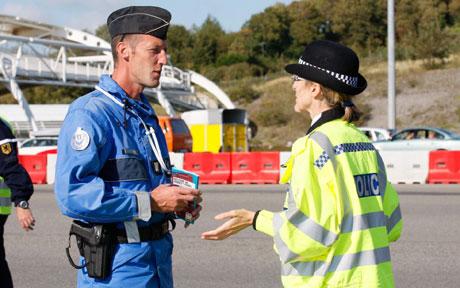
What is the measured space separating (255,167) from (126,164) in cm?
1662

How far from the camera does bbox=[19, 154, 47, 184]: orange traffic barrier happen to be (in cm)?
2075

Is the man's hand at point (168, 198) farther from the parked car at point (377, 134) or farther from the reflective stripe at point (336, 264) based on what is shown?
the parked car at point (377, 134)

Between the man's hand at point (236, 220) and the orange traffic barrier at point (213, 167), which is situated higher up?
the man's hand at point (236, 220)

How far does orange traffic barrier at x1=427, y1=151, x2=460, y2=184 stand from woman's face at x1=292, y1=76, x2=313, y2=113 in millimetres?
16268

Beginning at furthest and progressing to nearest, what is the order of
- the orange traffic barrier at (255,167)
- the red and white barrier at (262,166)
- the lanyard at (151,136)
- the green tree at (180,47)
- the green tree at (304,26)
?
the green tree at (180,47) < the green tree at (304,26) < the orange traffic barrier at (255,167) < the red and white barrier at (262,166) < the lanyard at (151,136)

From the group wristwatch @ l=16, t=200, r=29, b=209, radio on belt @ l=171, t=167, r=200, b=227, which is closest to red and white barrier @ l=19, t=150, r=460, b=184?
wristwatch @ l=16, t=200, r=29, b=209

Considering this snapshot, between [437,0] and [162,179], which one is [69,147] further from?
[437,0]

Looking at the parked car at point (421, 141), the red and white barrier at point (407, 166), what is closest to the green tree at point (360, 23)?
the parked car at point (421, 141)

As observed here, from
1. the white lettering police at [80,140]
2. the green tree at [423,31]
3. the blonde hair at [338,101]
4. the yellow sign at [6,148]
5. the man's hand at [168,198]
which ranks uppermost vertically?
the green tree at [423,31]

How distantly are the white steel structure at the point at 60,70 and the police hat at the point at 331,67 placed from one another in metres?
37.3

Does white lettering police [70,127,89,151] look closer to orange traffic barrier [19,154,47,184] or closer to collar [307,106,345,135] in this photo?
collar [307,106,345,135]

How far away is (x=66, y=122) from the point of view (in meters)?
3.46

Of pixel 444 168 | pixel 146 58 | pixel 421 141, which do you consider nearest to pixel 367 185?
pixel 146 58

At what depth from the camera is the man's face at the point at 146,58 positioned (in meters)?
3.59
